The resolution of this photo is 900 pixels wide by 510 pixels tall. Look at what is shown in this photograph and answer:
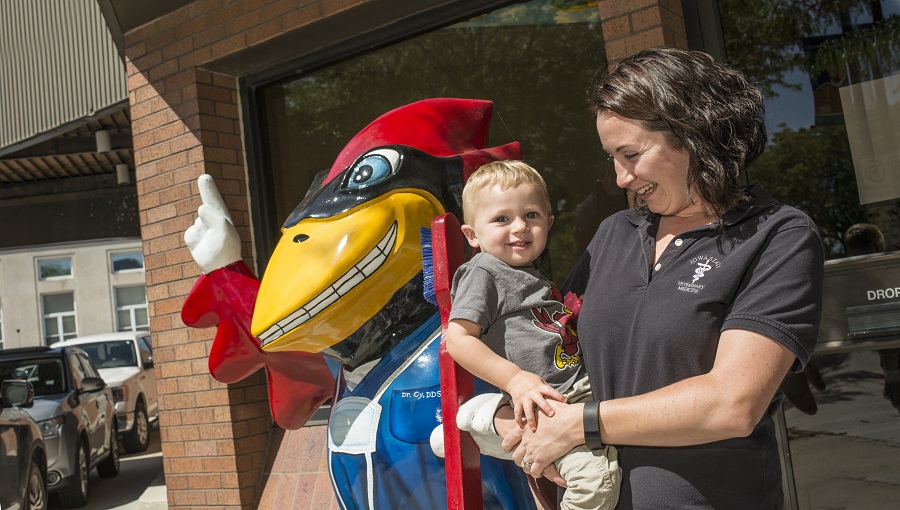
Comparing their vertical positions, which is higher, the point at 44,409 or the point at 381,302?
the point at 381,302

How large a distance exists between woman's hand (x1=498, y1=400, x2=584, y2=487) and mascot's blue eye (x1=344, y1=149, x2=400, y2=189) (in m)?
1.11

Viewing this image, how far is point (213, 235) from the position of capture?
3129 mm

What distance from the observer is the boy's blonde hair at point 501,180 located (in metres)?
2.15

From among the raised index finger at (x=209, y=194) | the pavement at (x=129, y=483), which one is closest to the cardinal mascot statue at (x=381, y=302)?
the raised index finger at (x=209, y=194)

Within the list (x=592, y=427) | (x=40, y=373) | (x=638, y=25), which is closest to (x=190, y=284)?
(x=638, y=25)


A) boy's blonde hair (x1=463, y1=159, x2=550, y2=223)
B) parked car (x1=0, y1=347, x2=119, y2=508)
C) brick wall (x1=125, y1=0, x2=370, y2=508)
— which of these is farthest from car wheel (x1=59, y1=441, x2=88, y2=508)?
boy's blonde hair (x1=463, y1=159, x2=550, y2=223)

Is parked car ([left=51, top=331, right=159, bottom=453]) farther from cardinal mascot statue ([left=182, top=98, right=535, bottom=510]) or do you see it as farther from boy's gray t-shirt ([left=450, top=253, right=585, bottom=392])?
boy's gray t-shirt ([left=450, top=253, right=585, bottom=392])

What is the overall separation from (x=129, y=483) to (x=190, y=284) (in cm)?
576

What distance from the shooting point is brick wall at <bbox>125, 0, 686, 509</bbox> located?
4945 mm

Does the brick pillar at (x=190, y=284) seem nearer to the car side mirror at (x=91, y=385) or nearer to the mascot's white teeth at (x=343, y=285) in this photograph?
the mascot's white teeth at (x=343, y=285)

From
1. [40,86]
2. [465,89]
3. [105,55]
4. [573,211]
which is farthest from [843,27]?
[40,86]

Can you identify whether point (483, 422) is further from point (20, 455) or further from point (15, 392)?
point (15, 392)

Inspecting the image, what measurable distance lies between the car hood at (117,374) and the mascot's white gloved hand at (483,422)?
11.2m

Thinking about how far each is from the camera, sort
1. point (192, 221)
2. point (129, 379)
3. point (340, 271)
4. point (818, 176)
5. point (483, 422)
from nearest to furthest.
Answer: point (483, 422), point (340, 271), point (818, 176), point (192, 221), point (129, 379)
